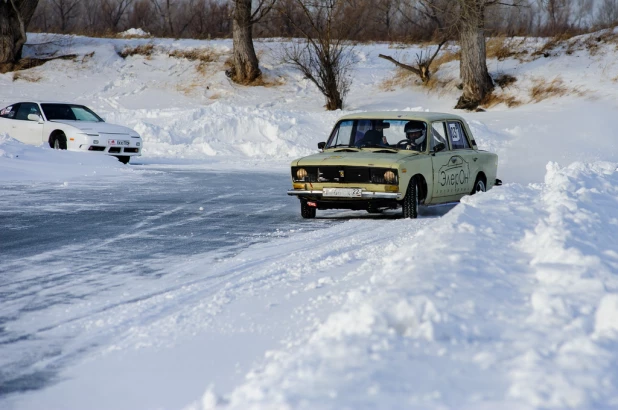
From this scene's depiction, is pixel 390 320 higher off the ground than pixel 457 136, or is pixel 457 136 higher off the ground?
pixel 457 136

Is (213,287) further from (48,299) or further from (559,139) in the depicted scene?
(559,139)

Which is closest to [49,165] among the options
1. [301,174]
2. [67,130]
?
[67,130]

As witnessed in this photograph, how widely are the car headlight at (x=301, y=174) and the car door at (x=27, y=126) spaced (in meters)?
11.3

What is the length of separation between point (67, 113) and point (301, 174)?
1188cm

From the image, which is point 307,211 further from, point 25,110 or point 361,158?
point 25,110

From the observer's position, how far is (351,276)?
7547 mm

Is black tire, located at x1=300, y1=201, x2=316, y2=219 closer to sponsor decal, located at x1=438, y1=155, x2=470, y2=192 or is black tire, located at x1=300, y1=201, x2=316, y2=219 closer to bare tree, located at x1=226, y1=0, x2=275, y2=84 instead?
sponsor decal, located at x1=438, y1=155, x2=470, y2=192

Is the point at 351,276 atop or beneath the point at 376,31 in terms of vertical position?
beneath

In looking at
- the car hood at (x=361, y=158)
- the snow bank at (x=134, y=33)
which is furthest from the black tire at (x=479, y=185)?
the snow bank at (x=134, y=33)

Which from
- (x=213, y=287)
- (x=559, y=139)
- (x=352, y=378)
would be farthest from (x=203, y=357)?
(x=559, y=139)

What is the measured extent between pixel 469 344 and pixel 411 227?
6.28 metres

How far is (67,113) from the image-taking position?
22.5 metres

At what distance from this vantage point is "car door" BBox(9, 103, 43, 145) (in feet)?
71.8

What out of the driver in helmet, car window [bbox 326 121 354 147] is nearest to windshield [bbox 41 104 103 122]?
car window [bbox 326 121 354 147]
